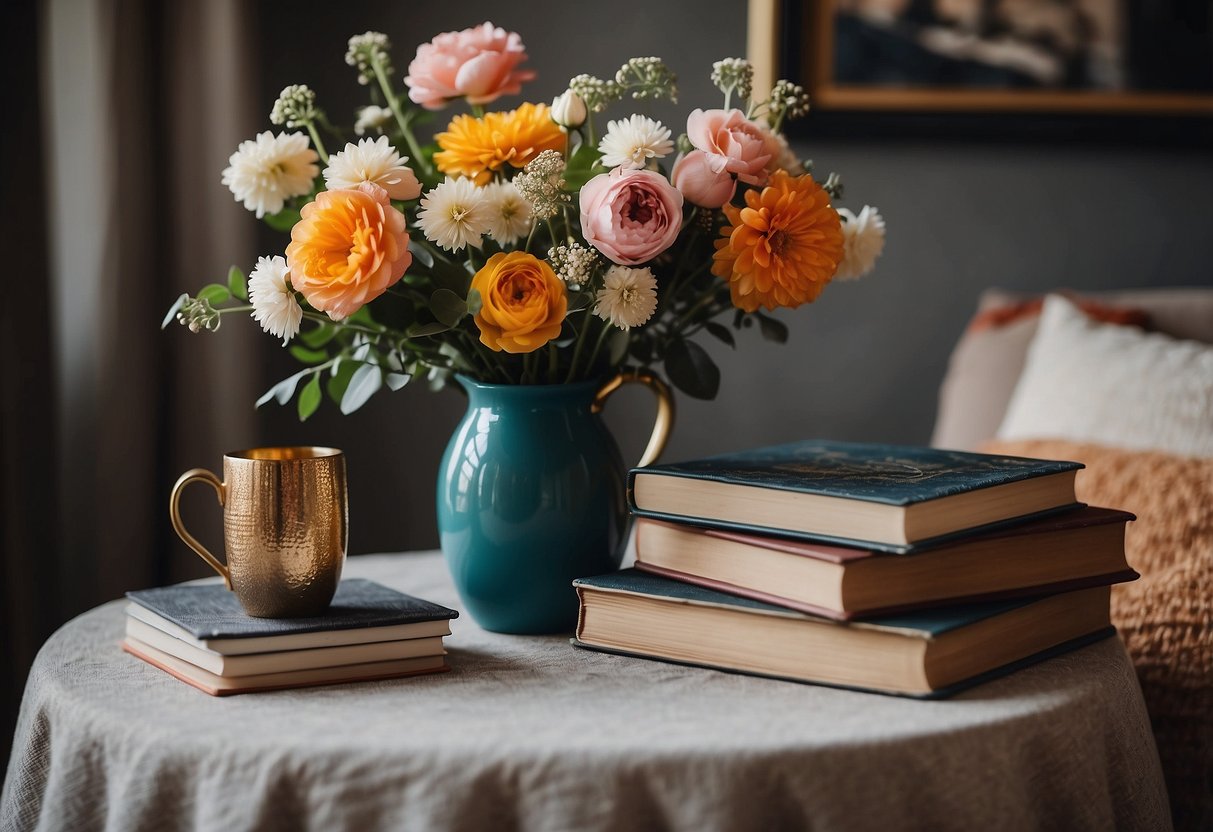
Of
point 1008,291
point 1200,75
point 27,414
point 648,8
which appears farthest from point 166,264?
point 1200,75

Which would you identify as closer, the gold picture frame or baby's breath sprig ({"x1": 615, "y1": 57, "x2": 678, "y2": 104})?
baby's breath sprig ({"x1": 615, "y1": 57, "x2": 678, "y2": 104})

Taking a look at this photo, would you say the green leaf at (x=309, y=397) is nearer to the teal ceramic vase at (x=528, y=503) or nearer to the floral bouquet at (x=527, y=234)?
the floral bouquet at (x=527, y=234)

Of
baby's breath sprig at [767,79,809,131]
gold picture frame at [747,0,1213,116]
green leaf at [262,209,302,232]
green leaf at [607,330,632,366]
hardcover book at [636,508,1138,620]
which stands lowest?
hardcover book at [636,508,1138,620]

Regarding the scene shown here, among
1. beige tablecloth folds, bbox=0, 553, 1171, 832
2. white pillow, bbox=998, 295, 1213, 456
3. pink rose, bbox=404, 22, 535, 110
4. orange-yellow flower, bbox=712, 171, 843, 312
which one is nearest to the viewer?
beige tablecloth folds, bbox=0, 553, 1171, 832

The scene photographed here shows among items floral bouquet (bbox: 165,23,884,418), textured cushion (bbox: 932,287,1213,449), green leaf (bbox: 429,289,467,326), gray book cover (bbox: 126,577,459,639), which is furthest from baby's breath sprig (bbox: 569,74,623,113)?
textured cushion (bbox: 932,287,1213,449)

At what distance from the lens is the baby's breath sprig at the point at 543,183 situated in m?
0.94

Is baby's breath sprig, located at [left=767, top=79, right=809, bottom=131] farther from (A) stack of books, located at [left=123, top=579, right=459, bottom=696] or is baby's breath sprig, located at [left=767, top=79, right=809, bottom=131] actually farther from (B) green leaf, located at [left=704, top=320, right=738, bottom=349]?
(A) stack of books, located at [left=123, top=579, right=459, bottom=696]

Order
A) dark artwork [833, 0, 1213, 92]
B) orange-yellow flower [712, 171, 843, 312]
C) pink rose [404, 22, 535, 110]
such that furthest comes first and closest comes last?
dark artwork [833, 0, 1213, 92]
pink rose [404, 22, 535, 110]
orange-yellow flower [712, 171, 843, 312]

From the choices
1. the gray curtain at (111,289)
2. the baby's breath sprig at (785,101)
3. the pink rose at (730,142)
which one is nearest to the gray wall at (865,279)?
the gray curtain at (111,289)

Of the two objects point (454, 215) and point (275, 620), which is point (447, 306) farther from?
point (275, 620)

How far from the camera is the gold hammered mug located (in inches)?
37.6

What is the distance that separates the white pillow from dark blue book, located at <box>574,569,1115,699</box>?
0.61 meters

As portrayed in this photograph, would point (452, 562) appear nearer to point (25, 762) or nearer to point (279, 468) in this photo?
point (279, 468)

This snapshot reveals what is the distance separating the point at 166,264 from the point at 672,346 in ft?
3.57
